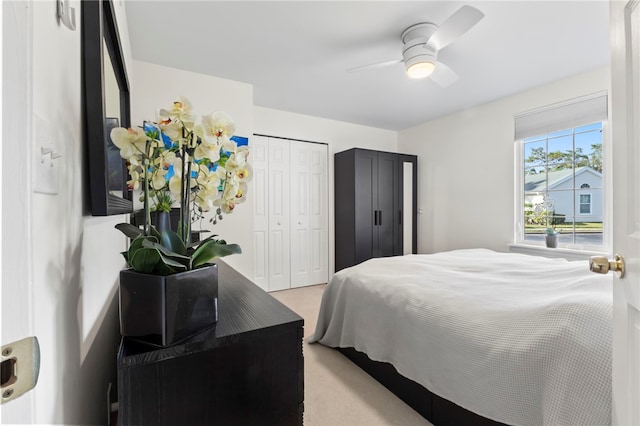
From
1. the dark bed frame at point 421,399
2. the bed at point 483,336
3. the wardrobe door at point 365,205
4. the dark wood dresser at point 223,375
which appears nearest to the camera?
the dark wood dresser at point 223,375

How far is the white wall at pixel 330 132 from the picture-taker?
4.02 metres

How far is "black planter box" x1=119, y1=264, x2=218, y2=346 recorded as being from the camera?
625 mm

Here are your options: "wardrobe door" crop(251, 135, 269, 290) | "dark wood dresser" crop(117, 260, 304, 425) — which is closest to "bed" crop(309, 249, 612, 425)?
"dark wood dresser" crop(117, 260, 304, 425)

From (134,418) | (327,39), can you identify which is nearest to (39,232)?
(134,418)

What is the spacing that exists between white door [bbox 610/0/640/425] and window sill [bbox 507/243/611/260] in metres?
2.81

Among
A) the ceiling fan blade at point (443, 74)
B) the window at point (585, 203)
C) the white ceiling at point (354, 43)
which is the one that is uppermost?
the white ceiling at point (354, 43)

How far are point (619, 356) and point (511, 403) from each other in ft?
1.79

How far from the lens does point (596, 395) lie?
0.94 meters

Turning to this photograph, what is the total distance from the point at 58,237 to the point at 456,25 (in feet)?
7.61

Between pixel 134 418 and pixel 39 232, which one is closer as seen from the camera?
pixel 39 232

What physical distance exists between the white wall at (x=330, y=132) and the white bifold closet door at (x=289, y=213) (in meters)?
0.10

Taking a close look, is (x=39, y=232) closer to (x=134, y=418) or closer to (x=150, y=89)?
(x=134, y=418)

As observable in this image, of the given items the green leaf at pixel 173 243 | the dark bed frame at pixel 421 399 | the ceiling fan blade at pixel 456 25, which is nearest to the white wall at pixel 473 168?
the ceiling fan blade at pixel 456 25

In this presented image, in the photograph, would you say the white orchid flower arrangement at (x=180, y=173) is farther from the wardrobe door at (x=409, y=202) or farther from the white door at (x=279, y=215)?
the wardrobe door at (x=409, y=202)
